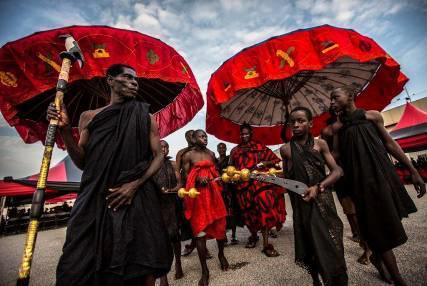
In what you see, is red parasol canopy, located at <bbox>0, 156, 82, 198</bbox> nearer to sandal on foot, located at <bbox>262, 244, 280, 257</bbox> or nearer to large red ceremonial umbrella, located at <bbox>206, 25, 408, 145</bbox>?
large red ceremonial umbrella, located at <bbox>206, 25, 408, 145</bbox>

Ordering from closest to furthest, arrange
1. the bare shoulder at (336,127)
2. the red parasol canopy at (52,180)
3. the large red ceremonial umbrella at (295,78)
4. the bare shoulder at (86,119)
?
the bare shoulder at (86,119) < the bare shoulder at (336,127) < the large red ceremonial umbrella at (295,78) < the red parasol canopy at (52,180)

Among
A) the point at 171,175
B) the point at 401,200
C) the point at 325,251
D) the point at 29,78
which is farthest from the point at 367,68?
the point at 29,78

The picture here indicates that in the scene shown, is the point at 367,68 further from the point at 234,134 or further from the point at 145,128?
the point at 145,128

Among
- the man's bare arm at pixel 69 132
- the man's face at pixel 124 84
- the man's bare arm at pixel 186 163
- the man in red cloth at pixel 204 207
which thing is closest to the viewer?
the man's bare arm at pixel 69 132

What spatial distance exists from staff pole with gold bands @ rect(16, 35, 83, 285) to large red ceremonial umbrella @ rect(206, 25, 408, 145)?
84.5 inches

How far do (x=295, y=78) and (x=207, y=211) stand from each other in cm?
309

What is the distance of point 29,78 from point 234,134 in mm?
3984

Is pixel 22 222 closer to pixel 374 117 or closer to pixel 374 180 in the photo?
pixel 374 180

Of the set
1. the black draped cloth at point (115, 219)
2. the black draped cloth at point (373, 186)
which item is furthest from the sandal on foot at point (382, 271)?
the black draped cloth at point (115, 219)

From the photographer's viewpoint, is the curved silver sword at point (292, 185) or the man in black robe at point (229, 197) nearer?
the curved silver sword at point (292, 185)

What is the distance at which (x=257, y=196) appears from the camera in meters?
4.52

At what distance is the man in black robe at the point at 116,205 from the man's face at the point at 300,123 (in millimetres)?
1499

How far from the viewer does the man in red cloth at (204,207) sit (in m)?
3.40

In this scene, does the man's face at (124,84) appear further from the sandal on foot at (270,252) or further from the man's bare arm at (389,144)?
the sandal on foot at (270,252)
